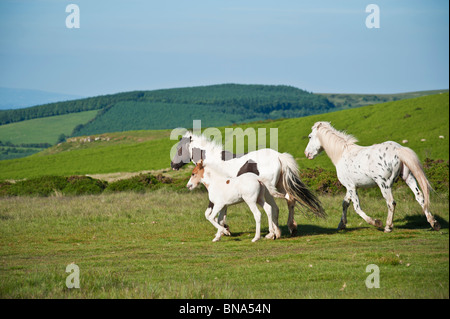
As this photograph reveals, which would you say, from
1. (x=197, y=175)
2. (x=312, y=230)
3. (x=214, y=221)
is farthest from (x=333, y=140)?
(x=214, y=221)

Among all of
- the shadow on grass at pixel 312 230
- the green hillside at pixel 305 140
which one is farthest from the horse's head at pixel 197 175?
the green hillside at pixel 305 140

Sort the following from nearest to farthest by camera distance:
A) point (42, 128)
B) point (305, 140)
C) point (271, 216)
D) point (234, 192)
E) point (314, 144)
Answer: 1. point (234, 192)
2. point (271, 216)
3. point (314, 144)
4. point (305, 140)
5. point (42, 128)

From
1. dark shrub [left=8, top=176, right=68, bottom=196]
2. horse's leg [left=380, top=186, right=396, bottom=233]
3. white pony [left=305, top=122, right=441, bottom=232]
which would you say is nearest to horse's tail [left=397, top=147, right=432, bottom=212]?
white pony [left=305, top=122, right=441, bottom=232]

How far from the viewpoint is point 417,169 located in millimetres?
12570

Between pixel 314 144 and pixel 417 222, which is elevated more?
pixel 314 144

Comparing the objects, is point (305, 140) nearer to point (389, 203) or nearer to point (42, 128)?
point (389, 203)

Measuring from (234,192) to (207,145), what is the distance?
2.24m

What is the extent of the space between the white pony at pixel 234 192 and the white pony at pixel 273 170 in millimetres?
371

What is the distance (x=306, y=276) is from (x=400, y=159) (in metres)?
5.26

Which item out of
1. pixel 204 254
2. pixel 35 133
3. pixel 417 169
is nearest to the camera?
pixel 204 254

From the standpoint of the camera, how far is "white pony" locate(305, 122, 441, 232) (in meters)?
12.7

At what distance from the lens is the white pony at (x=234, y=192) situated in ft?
42.7

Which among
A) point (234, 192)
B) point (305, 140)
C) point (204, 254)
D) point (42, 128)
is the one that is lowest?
point (204, 254)
